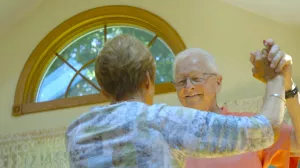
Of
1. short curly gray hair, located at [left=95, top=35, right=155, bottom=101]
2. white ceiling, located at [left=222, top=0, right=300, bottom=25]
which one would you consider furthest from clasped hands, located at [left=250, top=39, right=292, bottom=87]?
white ceiling, located at [left=222, top=0, right=300, bottom=25]

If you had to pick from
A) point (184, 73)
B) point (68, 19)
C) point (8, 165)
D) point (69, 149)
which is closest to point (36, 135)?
point (8, 165)

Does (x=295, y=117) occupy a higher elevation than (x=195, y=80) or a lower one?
lower

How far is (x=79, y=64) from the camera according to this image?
3.30 metres

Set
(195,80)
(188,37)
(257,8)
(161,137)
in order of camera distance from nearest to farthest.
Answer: (161,137) < (195,80) < (257,8) < (188,37)

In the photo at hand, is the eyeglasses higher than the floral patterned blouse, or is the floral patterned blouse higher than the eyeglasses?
the eyeglasses

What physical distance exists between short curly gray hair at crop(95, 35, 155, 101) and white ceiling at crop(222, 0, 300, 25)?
64.0 inches

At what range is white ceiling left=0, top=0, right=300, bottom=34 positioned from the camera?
2.49m

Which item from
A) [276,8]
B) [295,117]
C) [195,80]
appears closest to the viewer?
[295,117]

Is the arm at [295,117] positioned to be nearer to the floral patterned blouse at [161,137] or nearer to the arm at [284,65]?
the arm at [284,65]

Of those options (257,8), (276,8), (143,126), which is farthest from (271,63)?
(257,8)

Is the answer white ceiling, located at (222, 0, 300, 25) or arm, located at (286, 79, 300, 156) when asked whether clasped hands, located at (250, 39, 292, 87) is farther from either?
white ceiling, located at (222, 0, 300, 25)

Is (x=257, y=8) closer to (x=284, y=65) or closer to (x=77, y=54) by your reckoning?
(x=77, y=54)

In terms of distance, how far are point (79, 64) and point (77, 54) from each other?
9cm

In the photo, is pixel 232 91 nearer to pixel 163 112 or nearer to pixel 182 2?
pixel 182 2
